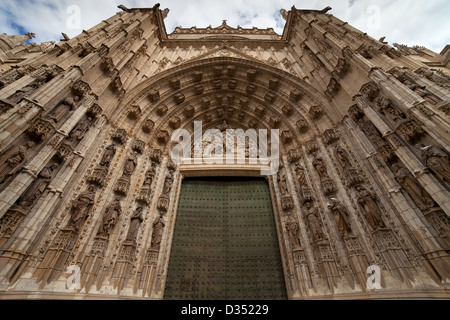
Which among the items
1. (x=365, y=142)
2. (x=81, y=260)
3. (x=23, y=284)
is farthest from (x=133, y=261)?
(x=365, y=142)

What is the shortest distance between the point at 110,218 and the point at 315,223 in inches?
211

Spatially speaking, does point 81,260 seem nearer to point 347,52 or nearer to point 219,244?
point 219,244

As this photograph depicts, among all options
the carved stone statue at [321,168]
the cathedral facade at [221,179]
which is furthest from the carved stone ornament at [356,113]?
the carved stone statue at [321,168]

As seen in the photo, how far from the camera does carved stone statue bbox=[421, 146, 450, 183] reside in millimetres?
3461

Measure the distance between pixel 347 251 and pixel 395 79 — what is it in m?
4.39

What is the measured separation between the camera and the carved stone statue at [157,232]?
530 cm

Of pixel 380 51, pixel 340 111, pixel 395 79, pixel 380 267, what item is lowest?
pixel 380 267

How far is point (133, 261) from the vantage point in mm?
4863

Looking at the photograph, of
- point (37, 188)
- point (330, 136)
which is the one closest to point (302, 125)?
point (330, 136)

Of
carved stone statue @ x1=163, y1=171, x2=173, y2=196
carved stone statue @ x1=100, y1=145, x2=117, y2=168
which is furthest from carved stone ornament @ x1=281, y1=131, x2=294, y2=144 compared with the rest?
carved stone statue @ x1=100, y1=145, x2=117, y2=168

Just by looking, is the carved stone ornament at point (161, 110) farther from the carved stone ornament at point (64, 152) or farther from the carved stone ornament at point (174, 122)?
the carved stone ornament at point (64, 152)

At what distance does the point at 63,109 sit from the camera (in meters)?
4.78

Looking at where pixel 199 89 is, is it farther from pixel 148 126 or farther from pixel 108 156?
pixel 108 156

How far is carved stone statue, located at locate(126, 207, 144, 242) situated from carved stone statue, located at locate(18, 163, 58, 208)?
2.06 meters
